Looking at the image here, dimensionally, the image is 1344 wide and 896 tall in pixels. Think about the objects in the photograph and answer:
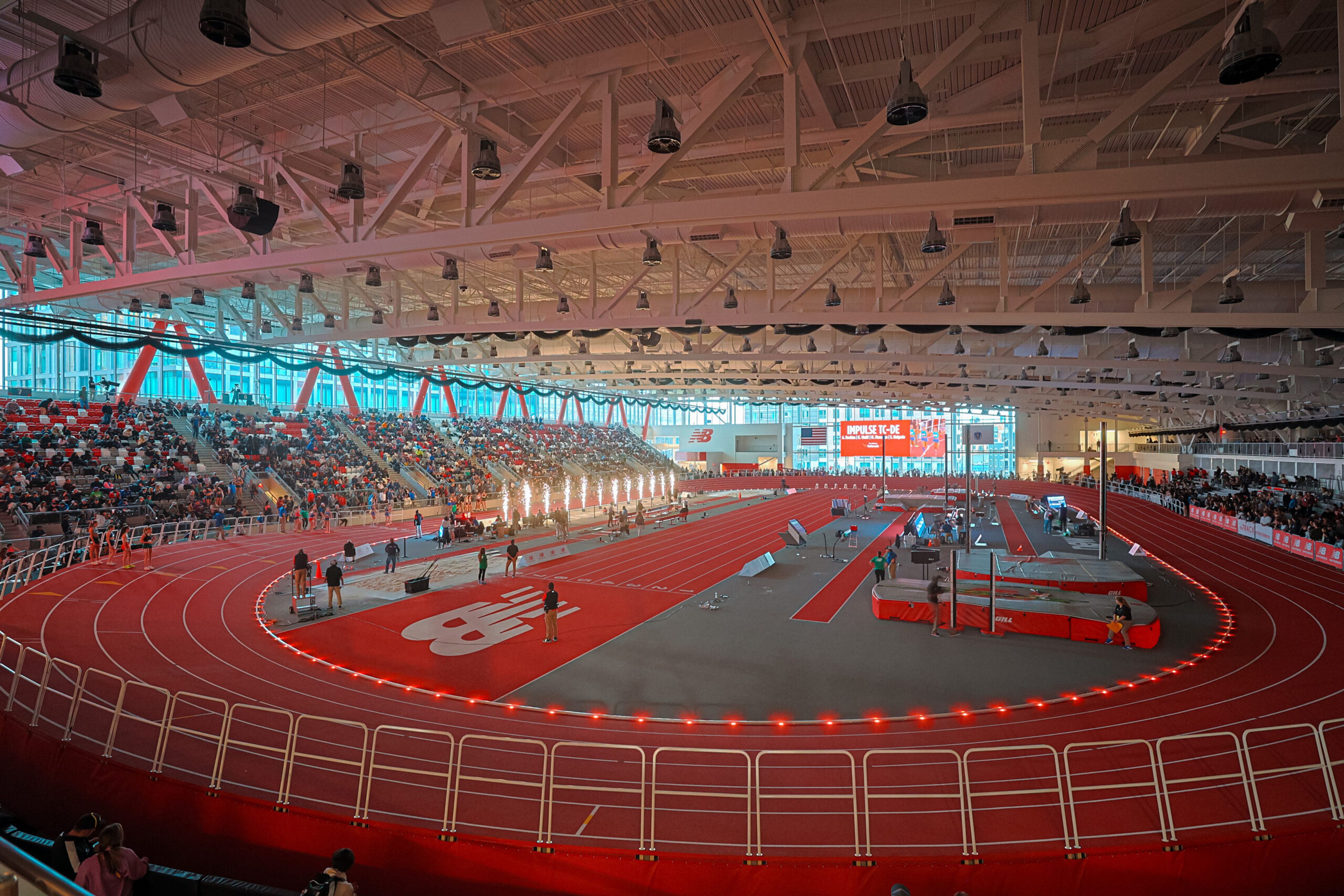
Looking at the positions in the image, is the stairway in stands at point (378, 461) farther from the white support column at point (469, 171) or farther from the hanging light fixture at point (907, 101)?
the hanging light fixture at point (907, 101)

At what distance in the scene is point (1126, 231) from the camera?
9.91m

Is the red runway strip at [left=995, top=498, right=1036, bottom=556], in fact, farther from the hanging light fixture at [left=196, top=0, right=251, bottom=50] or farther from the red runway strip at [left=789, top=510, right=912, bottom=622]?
the hanging light fixture at [left=196, top=0, right=251, bottom=50]

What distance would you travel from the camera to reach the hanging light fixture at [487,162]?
30.7ft

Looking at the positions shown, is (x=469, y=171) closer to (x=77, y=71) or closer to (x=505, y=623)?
(x=77, y=71)

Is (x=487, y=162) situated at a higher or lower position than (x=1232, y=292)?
higher

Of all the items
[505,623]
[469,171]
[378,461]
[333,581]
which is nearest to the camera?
[469,171]

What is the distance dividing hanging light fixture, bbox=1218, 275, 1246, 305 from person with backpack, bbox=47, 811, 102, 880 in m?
19.0

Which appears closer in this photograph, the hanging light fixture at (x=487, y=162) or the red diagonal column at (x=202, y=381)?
the hanging light fixture at (x=487, y=162)

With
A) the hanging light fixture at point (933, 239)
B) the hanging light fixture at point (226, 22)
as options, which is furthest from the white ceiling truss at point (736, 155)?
the hanging light fixture at point (226, 22)

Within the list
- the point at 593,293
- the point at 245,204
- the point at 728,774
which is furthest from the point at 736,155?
the point at 728,774

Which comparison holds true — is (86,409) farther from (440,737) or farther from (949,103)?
(949,103)

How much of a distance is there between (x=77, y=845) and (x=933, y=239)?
41.3ft

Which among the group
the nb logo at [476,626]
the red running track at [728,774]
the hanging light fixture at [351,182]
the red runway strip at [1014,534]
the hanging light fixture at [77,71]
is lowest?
the red runway strip at [1014,534]

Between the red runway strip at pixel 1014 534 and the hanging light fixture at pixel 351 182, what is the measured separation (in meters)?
21.8
